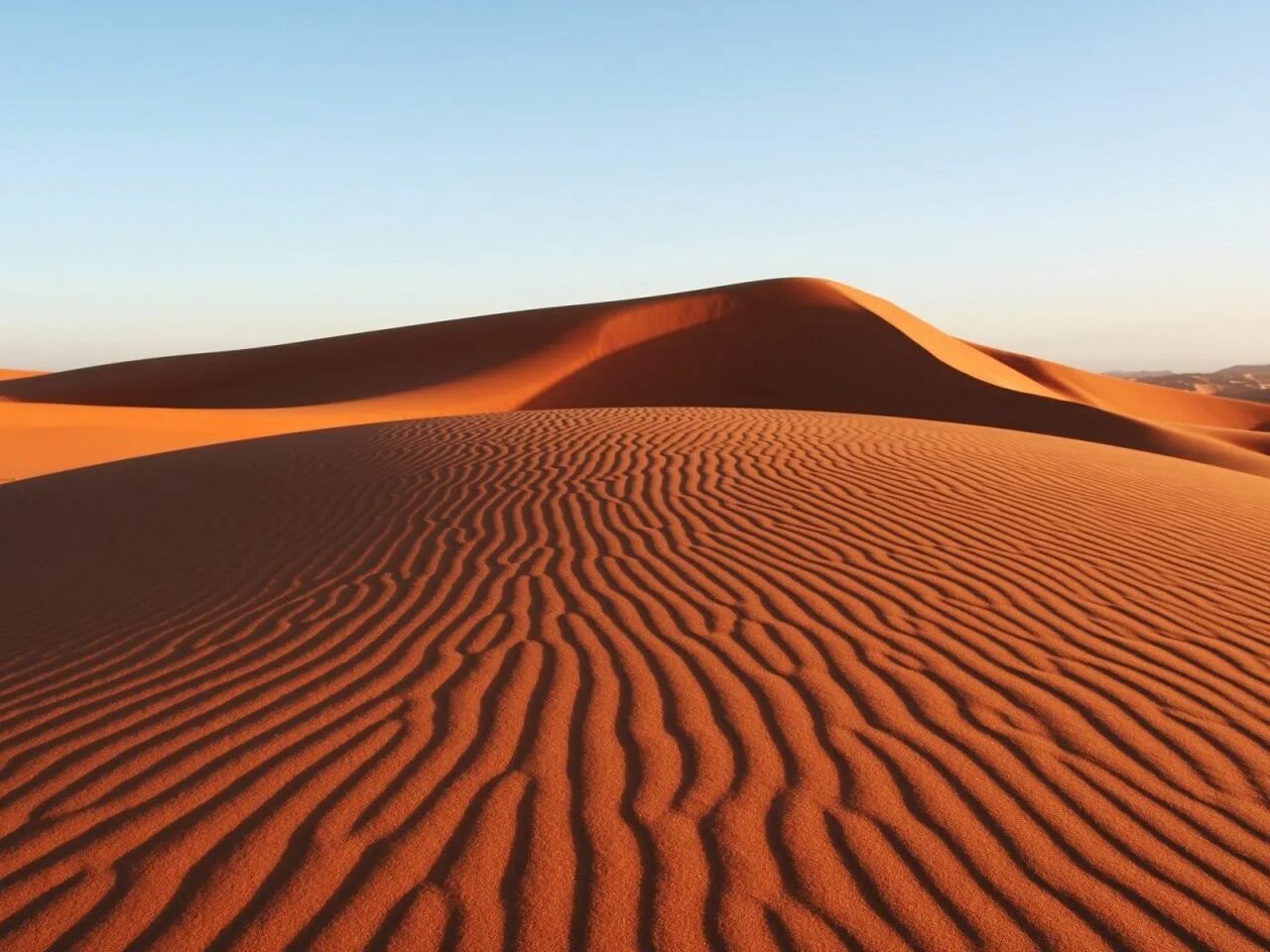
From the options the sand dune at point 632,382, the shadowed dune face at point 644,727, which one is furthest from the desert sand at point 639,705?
the sand dune at point 632,382

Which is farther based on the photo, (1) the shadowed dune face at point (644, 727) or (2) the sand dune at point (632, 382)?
(2) the sand dune at point (632, 382)

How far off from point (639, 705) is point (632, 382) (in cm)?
2694

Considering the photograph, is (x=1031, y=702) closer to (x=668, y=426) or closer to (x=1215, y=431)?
(x=668, y=426)

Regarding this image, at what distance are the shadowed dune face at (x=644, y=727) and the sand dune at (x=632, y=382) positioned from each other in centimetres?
1353

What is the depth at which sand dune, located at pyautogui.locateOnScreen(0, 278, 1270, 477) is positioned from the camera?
71.2 ft

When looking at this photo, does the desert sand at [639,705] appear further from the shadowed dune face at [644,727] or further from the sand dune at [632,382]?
the sand dune at [632,382]

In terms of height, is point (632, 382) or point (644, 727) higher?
point (644, 727)

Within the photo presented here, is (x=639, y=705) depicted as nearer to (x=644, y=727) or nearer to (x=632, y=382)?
(x=644, y=727)

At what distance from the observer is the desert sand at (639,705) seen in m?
2.75

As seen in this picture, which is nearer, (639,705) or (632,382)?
(639,705)

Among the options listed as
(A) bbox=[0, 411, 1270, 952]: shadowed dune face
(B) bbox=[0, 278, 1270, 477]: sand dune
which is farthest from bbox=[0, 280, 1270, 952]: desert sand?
(B) bbox=[0, 278, 1270, 477]: sand dune

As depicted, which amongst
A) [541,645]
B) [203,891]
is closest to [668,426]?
[541,645]

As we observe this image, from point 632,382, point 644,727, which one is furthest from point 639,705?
point 632,382

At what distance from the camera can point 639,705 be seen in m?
3.95
